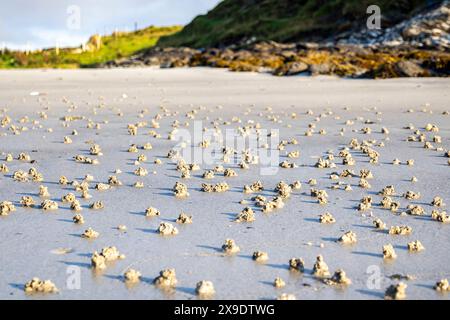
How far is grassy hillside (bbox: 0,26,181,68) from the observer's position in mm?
53750

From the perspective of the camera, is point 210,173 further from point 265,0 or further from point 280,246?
point 265,0

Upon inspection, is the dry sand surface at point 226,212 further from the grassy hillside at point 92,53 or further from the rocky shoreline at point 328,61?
the grassy hillside at point 92,53

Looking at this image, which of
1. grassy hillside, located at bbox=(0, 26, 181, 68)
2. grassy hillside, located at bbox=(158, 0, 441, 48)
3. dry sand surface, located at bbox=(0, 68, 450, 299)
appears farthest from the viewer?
grassy hillside, located at bbox=(158, 0, 441, 48)

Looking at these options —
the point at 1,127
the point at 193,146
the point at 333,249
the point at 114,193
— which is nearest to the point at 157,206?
the point at 114,193

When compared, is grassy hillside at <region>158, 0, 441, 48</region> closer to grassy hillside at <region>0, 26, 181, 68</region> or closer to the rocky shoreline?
grassy hillside at <region>0, 26, 181, 68</region>

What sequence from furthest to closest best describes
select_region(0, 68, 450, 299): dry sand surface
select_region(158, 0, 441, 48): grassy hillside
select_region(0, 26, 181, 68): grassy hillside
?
select_region(158, 0, 441, 48): grassy hillside → select_region(0, 26, 181, 68): grassy hillside → select_region(0, 68, 450, 299): dry sand surface

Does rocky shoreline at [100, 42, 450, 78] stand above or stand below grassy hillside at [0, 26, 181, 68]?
below

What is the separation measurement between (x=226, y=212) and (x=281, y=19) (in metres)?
89.3

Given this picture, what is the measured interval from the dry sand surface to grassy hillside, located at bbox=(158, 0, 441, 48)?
53.3 metres

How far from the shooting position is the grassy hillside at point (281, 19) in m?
71.0

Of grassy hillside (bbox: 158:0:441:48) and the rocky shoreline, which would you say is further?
grassy hillside (bbox: 158:0:441:48)

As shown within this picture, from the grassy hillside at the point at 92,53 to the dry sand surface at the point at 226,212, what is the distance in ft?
134

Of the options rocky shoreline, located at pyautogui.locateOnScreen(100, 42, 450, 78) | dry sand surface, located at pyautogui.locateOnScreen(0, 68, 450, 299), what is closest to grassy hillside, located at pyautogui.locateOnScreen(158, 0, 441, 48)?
rocky shoreline, located at pyautogui.locateOnScreen(100, 42, 450, 78)

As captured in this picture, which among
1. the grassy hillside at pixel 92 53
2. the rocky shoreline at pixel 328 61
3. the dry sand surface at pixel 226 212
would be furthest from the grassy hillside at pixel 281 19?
the dry sand surface at pixel 226 212
